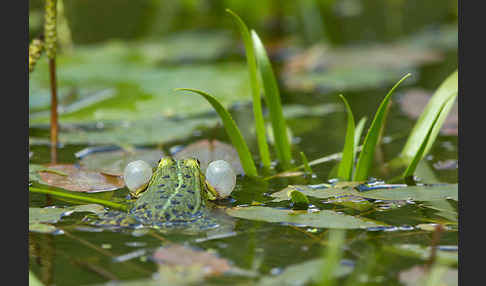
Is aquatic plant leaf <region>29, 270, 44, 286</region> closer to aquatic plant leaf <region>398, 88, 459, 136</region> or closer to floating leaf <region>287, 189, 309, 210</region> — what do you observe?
floating leaf <region>287, 189, 309, 210</region>

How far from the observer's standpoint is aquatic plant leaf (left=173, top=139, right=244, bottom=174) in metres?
3.32

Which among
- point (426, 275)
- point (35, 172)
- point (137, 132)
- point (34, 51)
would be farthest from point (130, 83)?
point (426, 275)

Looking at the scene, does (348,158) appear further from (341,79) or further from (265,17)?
(265,17)

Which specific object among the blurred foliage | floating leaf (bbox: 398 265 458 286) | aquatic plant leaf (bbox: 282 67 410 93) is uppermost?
the blurred foliage

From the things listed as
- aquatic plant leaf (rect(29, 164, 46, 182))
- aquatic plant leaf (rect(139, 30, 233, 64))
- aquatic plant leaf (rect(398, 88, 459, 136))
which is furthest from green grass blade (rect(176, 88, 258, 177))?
aquatic plant leaf (rect(139, 30, 233, 64))

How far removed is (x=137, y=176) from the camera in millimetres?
2729

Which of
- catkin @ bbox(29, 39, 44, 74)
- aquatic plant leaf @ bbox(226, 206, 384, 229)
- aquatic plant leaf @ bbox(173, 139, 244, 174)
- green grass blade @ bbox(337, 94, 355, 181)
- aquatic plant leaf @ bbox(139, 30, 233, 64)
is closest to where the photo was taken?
aquatic plant leaf @ bbox(226, 206, 384, 229)

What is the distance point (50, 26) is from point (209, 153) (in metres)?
1.04

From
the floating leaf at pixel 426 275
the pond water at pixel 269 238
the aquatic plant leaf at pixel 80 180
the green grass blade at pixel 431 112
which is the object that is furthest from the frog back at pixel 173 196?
the green grass blade at pixel 431 112

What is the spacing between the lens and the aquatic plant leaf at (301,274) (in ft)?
6.19

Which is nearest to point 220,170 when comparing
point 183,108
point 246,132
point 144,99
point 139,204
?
point 139,204

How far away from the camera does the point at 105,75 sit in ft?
17.4

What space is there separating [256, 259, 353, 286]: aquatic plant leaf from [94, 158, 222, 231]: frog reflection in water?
0.49 meters

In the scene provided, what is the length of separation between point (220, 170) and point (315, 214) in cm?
48
